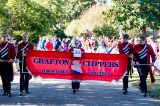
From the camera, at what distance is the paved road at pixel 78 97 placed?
13211 mm

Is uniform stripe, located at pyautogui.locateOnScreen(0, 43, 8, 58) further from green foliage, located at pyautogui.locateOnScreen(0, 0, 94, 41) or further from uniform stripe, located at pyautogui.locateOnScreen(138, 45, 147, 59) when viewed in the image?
green foliage, located at pyautogui.locateOnScreen(0, 0, 94, 41)

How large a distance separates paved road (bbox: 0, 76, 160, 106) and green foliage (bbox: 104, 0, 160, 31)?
2027cm

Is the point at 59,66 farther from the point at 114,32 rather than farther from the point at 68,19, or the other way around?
the point at 68,19

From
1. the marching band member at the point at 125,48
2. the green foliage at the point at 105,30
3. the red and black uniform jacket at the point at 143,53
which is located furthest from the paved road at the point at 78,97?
the green foliage at the point at 105,30

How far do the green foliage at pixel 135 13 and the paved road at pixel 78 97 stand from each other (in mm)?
20273

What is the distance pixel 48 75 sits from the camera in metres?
15.0

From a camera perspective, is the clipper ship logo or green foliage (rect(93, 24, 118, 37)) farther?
green foliage (rect(93, 24, 118, 37))

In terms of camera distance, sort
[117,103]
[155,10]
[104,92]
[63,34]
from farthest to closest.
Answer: [63,34]
[155,10]
[104,92]
[117,103]

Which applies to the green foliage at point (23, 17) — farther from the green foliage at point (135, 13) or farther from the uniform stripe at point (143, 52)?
the uniform stripe at point (143, 52)

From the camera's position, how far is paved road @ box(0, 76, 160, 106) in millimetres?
13211

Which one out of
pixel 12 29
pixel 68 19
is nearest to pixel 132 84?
pixel 12 29

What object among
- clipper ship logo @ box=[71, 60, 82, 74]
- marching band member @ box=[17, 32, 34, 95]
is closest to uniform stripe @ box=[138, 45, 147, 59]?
clipper ship logo @ box=[71, 60, 82, 74]

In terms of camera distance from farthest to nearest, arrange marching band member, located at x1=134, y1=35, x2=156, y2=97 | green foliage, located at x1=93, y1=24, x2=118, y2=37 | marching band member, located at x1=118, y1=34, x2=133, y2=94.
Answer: green foliage, located at x1=93, y1=24, x2=118, y2=37 < marching band member, located at x1=118, y1=34, x2=133, y2=94 < marching band member, located at x1=134, y1=35, x2=156, y2=97

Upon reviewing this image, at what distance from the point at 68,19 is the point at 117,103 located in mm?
73966
